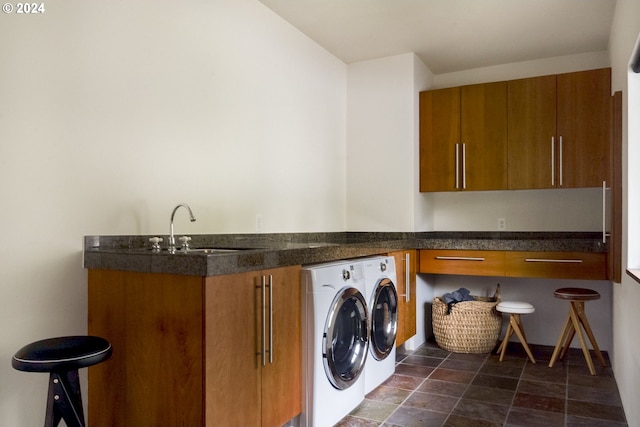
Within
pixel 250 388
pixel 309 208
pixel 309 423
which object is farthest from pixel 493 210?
pixel 250 388

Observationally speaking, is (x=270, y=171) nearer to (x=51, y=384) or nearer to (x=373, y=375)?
(x=373, y=375)

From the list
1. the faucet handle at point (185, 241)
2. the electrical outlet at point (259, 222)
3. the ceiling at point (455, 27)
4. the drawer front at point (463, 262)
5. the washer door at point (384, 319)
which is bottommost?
the washer door at point (384, 319)

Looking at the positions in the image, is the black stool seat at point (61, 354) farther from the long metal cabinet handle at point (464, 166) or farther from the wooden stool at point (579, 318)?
the long metal cabinet handle at point (464, 166)

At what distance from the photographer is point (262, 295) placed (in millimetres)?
1982

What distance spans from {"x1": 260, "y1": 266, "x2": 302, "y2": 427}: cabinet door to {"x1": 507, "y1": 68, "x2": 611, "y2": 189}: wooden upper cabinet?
249cm

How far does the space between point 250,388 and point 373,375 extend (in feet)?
3.83

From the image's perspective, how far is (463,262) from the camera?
3.75m

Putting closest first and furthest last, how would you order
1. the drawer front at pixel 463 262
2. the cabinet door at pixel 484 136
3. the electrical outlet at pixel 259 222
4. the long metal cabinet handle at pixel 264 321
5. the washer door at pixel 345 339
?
1. the long metal cabinet handle at pixel 264 321
2. the washer door at pixel 345 339
3. the electrical outlet at pixel 259 222
4. the drawer front at pixel 463 262
5. the cabinet door at pixel 484 136

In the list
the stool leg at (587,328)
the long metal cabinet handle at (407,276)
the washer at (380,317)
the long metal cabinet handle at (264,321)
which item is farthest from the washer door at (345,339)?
the stool leg at (587,328)

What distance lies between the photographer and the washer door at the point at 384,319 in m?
2.88

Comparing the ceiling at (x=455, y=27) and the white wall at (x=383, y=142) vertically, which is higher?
the ceiling at (x=455, y=27)

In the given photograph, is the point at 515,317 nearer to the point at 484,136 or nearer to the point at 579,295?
the point at 579,295

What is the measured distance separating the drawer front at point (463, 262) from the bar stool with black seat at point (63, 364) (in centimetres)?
274

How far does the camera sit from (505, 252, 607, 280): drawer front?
332 centimetres
